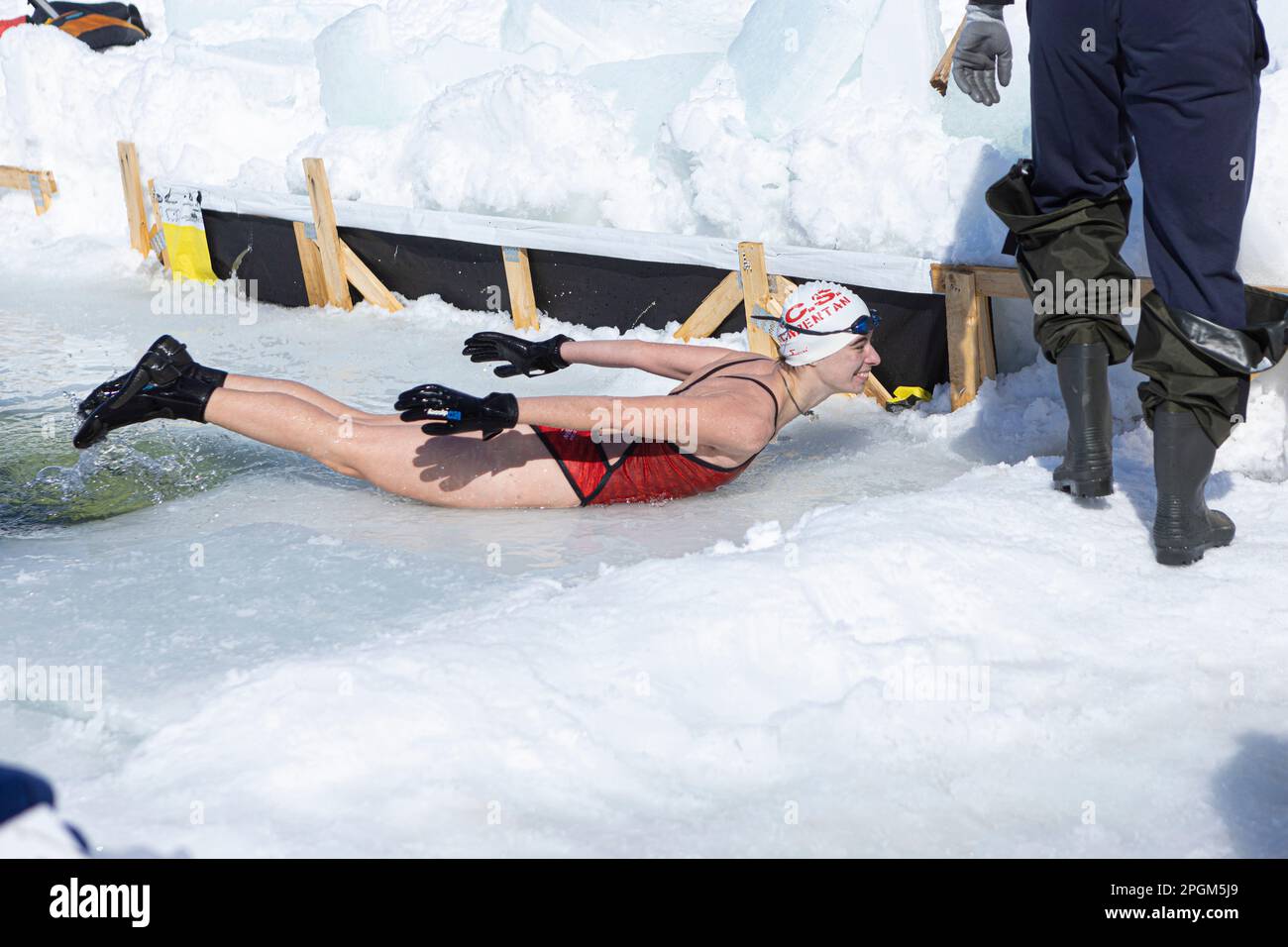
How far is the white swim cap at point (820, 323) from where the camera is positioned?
368 cm

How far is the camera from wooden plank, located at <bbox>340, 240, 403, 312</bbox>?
22.5 ft

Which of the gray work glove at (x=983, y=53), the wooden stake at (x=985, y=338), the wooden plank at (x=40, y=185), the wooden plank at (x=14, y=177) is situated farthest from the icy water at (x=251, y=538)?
the wooden plank at (x=14, y=177)

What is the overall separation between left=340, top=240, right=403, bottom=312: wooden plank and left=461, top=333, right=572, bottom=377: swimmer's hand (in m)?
2.85

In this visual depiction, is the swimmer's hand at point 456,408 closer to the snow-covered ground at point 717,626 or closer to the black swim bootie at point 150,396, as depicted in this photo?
the snow-covered ground at point 717,626

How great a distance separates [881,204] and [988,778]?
333 cm

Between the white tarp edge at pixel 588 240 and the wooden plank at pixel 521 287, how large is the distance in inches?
2.5

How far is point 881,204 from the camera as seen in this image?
16.2 feet

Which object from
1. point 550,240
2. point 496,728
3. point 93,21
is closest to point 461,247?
point 550,240

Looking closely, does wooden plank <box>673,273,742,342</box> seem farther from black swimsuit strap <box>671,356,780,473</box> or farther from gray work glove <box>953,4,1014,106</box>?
gray work glove <box>953,4,1014,106</box>

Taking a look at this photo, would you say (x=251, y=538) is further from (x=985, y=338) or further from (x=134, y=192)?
(x=134, y=192)

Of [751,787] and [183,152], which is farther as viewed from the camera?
[183,152]

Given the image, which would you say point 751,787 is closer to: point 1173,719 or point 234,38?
point 1173,719

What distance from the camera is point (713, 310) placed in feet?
17.4

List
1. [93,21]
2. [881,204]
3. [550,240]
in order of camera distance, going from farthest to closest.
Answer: [93,21] → [550,240] → [881,204]
